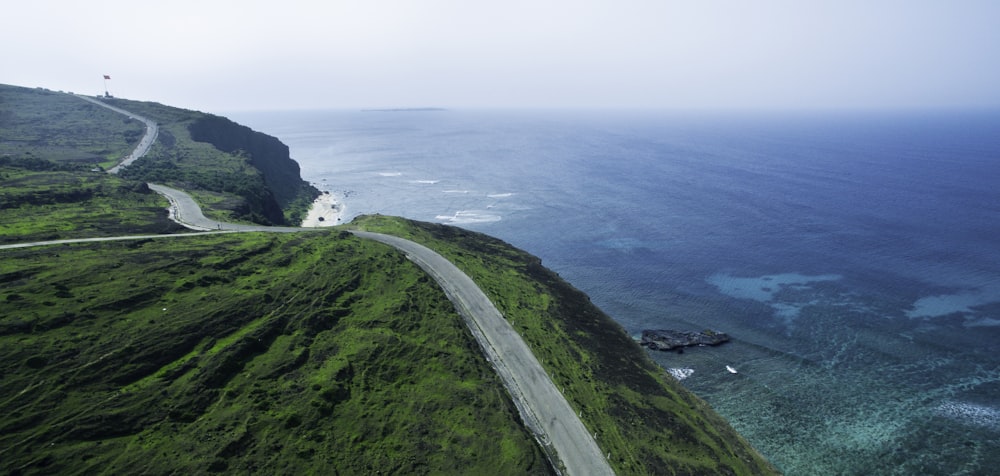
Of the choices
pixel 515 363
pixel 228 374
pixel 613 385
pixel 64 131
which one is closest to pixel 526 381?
pixel 515 363

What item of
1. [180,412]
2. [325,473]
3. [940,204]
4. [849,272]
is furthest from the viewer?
[940,204]

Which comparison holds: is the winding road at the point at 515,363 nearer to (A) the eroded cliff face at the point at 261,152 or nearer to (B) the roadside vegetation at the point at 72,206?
(B) the roadside vegetation at the point at 72,206

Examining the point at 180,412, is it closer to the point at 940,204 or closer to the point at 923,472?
the point at 923,472

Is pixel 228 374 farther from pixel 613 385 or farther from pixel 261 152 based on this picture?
pixel 261 152

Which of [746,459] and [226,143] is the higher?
[226,143]

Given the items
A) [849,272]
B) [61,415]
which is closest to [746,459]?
[61,415]

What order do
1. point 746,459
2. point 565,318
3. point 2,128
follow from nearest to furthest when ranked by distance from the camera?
point 746,459 < point 565,318 < point 2,128
